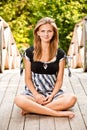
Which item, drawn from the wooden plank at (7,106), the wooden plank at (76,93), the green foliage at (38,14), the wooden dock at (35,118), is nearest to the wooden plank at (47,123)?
the wooden dock at (35,118)

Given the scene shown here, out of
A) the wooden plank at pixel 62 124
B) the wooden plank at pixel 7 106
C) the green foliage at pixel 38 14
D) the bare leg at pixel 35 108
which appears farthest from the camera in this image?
the green foliage at pixel 38 14

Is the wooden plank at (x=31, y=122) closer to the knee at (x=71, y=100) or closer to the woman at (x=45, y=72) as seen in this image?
the woman at (x=45, y=72)

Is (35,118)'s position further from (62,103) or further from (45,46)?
(45,46)

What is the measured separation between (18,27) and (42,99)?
13236 mm

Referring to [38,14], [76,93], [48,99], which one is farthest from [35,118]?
[38,14]

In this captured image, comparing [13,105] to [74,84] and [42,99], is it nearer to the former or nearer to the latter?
[42,99]

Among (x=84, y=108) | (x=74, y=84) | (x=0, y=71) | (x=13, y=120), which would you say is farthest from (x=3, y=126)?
(x=0, y=71)

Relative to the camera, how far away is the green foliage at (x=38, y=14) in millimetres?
16719

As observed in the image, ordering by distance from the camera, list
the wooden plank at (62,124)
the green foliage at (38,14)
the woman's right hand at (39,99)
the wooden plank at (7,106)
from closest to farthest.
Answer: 1. the wooden plank at (62,124)
2. the wooden plank at (7,106)
3. the woman's right hand at (39,99)
4. the green foliage at (38,14)

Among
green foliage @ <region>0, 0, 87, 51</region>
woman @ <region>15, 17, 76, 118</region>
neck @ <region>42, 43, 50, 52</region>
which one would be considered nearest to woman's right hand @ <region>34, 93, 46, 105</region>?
woman @ <region>15, 17, 76, 118</region>

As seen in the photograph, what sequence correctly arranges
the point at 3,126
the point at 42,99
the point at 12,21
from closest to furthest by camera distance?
the point at 3,126 < the point at 42,99 < the point at 12,21

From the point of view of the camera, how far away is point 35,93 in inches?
140

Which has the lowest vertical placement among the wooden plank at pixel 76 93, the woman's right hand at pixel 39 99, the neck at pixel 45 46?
the wooden plank at pixel 76 93

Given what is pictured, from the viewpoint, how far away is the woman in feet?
11.6
